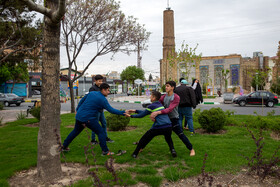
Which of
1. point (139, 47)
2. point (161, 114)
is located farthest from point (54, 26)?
point (139, 47)

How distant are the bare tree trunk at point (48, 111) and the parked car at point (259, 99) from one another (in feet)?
65.6

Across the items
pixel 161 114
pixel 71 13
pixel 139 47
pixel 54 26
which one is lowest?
pixel 161 114

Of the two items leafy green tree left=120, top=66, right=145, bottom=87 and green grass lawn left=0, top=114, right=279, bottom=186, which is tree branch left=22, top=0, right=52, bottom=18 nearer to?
green grass lawn left=0, top=114, right=279, bottom=186

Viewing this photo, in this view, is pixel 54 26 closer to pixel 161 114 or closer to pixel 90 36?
pixel 161 114

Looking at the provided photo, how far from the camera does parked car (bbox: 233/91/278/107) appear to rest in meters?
19.9

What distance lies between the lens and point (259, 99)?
20.2 m

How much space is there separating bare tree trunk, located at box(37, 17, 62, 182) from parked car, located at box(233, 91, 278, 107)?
20003 millimetres

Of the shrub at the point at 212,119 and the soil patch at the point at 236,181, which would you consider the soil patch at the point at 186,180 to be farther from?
the shrub at the point at 212,119

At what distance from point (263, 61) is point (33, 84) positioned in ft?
196

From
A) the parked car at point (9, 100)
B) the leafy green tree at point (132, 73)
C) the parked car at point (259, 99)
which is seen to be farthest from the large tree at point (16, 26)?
the leafy green tree at point (132, 73)

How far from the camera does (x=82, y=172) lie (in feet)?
13.5

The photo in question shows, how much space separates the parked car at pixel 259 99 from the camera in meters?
19.9

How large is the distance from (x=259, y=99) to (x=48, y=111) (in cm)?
2034

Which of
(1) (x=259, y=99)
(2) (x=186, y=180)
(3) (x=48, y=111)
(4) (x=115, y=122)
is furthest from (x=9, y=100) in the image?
(2) (x=186, y=180)
